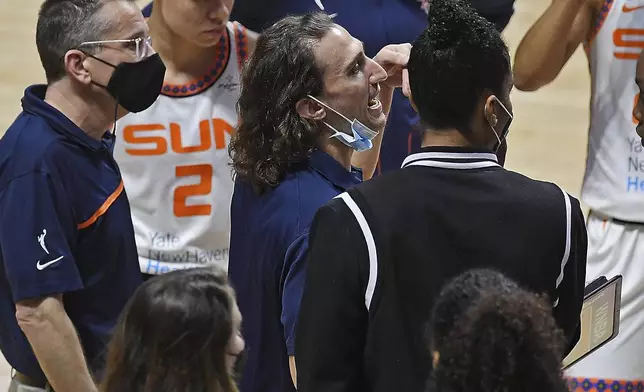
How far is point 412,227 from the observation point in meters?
1.83

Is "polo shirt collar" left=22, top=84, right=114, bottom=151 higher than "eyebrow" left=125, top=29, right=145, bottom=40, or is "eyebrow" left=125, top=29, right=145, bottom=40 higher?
"eyebrow" left=125, top=29, right=145, bottom=40

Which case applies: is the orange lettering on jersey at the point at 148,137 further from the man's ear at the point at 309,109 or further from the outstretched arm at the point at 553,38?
the outstretched arm at the point at 553,38

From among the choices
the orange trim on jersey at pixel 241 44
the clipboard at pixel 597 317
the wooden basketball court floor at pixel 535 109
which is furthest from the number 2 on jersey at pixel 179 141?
the wooden basketball court floor at pixel 535 109

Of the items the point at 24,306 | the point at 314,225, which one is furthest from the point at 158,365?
the point at 24,306

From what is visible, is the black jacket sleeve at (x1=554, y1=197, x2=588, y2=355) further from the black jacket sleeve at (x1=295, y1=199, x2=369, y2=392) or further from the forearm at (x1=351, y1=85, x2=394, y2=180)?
the forearm at (x1=351, y1=85, x2=394, y2=180)

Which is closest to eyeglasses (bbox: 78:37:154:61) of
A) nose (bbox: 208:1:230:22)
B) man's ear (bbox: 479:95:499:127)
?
nose (bbox: 208:1:230:22)

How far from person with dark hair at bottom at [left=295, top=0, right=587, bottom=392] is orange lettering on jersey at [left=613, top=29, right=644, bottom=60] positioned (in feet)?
3.95

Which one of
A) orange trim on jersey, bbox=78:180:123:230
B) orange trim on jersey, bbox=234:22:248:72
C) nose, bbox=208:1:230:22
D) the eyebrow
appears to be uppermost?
the eyebrow

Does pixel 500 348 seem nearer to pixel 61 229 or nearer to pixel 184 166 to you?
pixel 61 229

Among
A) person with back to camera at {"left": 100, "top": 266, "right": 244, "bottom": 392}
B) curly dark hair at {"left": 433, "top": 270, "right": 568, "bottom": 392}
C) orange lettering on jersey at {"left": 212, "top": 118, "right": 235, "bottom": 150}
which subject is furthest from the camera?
orange lettering on jersey at {"left": 212, "top": 118, "right": 235, "bottom": 150}

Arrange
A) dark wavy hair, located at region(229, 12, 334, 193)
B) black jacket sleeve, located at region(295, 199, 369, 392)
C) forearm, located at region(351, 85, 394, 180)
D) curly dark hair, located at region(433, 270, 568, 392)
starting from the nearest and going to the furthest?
curly dark hair, located at region(433, 270, 568, 392) < black jacket sleeve, located at region(295, 199, 369, 392) < dark wavy hair, located at region(229, 12, 334, 193) < forearm, located at region(351, 85, 394, 180)

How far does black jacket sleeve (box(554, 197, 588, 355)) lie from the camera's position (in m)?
1.91

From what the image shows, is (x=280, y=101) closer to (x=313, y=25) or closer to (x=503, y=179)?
(x=313, y=25)

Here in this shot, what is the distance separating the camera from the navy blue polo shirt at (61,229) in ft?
7.70
